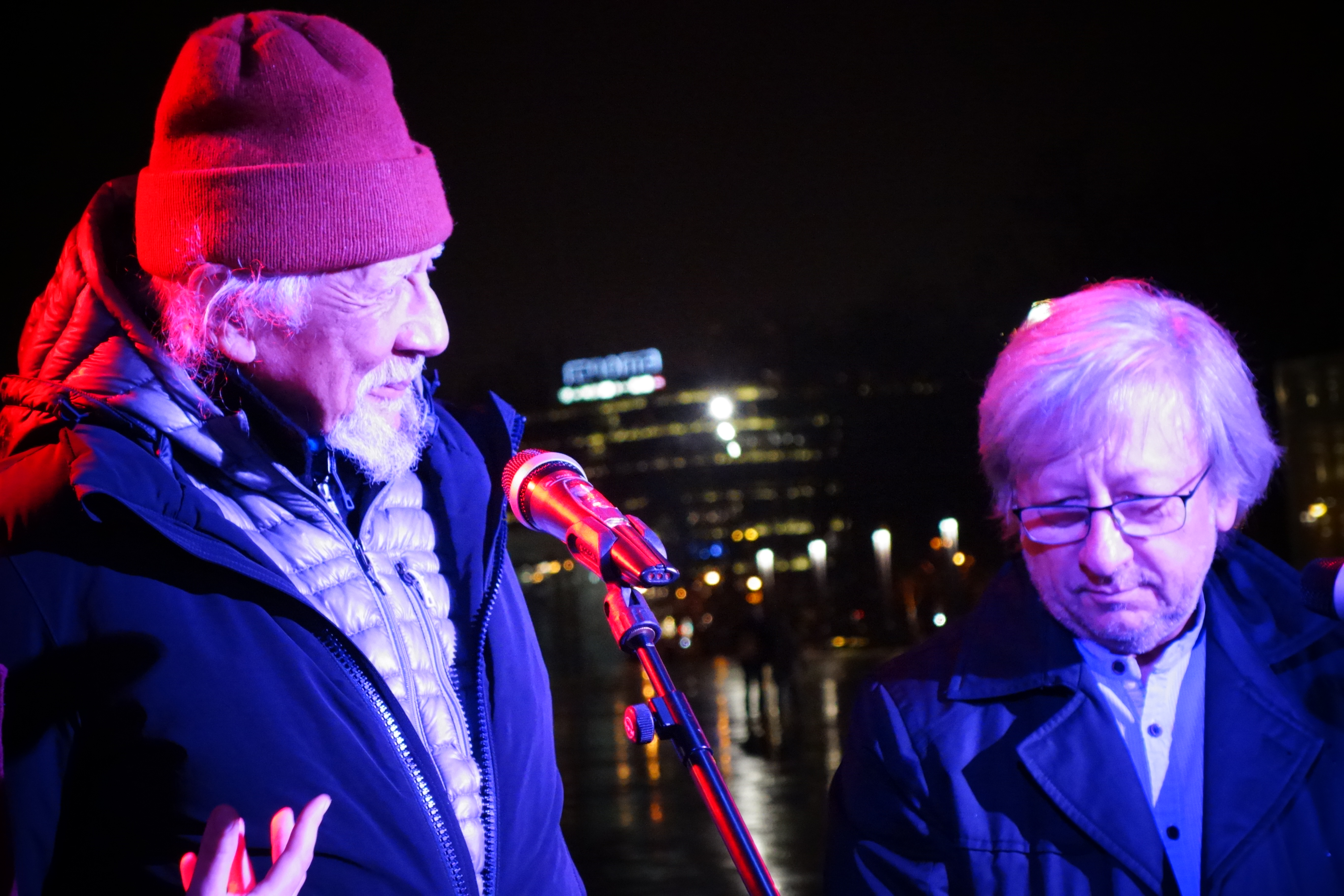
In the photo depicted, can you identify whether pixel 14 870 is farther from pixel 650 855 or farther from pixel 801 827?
pixel 801 827

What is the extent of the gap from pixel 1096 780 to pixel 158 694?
5.07 feet

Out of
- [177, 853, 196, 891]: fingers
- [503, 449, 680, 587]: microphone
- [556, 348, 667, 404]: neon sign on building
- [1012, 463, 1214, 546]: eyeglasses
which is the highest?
[556, 348, 667, 404]: neon sign on building

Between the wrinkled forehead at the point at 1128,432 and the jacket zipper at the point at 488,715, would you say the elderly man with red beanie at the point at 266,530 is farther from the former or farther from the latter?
the wrinkled forehead at the point at 1128,432

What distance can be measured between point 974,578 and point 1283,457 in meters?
39.4

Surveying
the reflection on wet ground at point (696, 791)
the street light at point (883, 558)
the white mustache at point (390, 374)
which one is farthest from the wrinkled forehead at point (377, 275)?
the street light at point (883, 558)

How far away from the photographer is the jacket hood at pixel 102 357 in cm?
212

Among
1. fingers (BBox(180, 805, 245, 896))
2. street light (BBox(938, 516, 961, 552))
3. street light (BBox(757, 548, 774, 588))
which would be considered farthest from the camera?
street light (BBox(757, 548, 774, 588))

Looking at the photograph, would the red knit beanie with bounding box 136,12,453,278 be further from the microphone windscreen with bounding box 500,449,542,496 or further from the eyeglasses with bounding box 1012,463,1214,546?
the eyeglasses with bounding box 1012,463,1214,546

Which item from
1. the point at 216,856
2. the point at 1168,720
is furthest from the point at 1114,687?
the point at 216,856

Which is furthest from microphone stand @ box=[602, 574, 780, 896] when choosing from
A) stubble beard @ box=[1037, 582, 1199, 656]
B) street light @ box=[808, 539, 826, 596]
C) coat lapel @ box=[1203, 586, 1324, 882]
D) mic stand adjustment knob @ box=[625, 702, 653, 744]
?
street light @ box=[808, 539, 826, 596]

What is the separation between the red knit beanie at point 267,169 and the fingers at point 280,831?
3.46 ft

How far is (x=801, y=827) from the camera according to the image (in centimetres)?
888

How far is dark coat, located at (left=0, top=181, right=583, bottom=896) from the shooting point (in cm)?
195

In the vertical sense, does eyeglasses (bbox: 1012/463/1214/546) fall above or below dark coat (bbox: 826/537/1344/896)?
above
